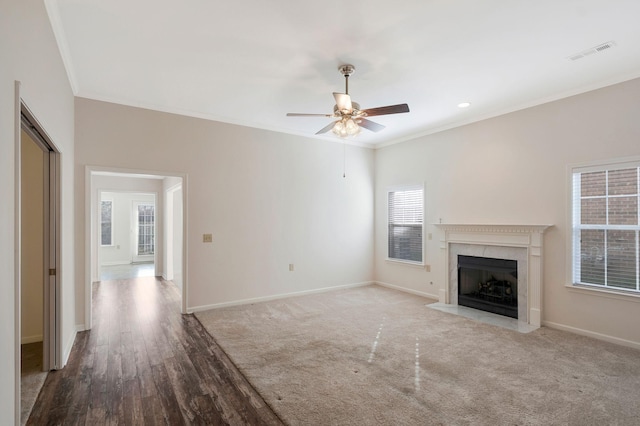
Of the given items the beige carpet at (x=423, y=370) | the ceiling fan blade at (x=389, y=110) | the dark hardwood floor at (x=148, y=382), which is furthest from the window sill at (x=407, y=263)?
the dark hardwood floor at (x=148, y=382)

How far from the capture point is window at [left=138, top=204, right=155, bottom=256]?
10469 millimetres

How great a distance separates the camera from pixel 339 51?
122 inches

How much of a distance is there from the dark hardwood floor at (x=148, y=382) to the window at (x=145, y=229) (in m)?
6.47

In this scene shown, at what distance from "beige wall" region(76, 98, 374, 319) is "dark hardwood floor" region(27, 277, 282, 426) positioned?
2.40 ft

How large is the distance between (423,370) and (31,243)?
445cm

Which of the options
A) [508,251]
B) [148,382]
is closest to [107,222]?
[148,382]

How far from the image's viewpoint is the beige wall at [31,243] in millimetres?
3689

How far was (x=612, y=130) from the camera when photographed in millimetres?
3678

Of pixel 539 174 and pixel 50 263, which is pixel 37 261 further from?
pixel 539 174

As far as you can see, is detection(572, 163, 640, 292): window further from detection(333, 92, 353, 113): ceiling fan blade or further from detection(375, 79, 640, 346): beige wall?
detection(333, 92, 353, 113): ceiling fan blade

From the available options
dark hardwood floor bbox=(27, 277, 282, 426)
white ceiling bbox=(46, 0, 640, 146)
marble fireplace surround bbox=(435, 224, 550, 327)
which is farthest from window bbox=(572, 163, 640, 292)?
dark hardwood floor bbox=(27, 277, 282, 426)

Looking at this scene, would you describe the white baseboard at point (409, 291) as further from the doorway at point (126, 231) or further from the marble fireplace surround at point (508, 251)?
the doorway at point (126, 231)

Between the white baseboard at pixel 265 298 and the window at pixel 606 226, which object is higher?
the window at pixel 606 226

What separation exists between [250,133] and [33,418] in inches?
166
